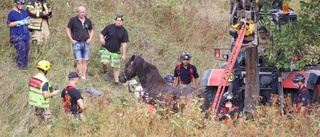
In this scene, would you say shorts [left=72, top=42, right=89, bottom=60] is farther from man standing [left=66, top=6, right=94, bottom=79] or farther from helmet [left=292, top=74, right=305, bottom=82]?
helmet [left=292, top=74, right=305, bottom=82]

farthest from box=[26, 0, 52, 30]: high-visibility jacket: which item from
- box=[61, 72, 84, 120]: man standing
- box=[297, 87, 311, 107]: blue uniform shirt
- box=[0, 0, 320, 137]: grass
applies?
box=[297, 87, 311, 107]: blue uniform shirt

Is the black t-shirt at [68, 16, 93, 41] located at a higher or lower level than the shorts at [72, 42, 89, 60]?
higher

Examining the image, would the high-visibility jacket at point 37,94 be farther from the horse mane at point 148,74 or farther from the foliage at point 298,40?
the foliage at point 298,40

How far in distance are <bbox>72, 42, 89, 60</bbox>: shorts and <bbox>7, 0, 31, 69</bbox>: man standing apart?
1105 millimetres

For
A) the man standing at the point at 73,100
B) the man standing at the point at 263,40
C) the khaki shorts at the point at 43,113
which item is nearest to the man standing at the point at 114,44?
the man standing at the point at 263,40

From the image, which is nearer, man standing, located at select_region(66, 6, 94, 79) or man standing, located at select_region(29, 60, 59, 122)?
man standing, located at select_region(29, 60, 59, 122)

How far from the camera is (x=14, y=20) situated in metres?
15.2

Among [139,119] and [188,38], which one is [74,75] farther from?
[188,38]

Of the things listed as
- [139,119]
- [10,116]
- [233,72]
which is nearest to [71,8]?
[233,72]

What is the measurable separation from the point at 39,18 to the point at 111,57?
6.16 feet

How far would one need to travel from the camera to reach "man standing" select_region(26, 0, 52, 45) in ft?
53.7

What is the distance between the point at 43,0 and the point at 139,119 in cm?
684

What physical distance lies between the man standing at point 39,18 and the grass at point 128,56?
0.23 metres

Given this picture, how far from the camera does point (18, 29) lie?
15.3 metres
